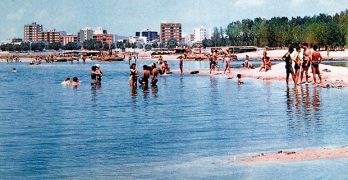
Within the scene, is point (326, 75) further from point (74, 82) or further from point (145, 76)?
point (74, 82)

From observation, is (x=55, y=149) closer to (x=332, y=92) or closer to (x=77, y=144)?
(x=77, y=144)

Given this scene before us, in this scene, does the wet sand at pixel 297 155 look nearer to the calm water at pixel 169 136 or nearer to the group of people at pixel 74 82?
the calm water at pixel 169 136

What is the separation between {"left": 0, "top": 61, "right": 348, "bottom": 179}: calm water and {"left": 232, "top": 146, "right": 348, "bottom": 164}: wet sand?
0.47 meters

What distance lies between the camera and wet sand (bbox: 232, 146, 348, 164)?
13773 mm

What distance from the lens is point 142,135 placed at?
18859mm

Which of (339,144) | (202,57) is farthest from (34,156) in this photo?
(202,57)

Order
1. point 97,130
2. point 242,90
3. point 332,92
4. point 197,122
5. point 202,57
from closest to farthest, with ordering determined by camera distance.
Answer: point 97,130
point 197,122
point 332,92
point 242,90
point 202,57

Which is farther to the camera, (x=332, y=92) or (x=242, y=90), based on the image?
(x=242, y=90)

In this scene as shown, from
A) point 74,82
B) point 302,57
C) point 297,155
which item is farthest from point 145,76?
point 297,155

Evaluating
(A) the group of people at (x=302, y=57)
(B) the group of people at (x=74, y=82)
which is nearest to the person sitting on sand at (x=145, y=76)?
(B) the group of people at (x=74, y=82)

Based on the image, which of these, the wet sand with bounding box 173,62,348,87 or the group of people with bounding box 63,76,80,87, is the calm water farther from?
the group of people with bounding box 63,76,80,87

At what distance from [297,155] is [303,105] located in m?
13.0

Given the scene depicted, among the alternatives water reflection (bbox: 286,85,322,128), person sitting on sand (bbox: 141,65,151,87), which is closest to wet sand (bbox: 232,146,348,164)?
water reflection (bbox: 286,85,322,128)

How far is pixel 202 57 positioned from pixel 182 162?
15413 centimetres
